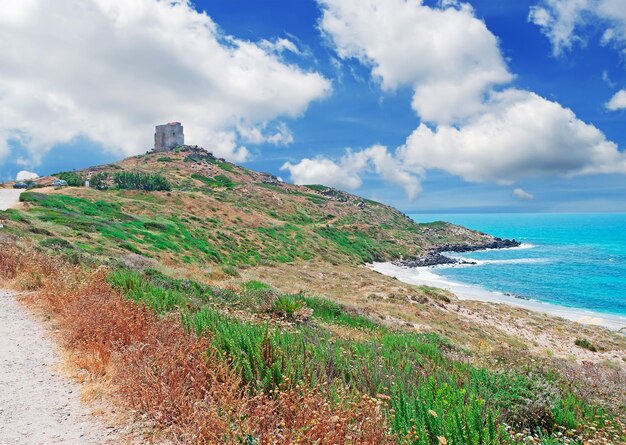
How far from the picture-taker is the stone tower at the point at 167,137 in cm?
17300

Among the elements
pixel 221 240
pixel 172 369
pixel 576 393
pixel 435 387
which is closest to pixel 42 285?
pixel 172 369

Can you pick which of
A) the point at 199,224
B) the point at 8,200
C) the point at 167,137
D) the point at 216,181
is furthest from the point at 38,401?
the point at 167,137

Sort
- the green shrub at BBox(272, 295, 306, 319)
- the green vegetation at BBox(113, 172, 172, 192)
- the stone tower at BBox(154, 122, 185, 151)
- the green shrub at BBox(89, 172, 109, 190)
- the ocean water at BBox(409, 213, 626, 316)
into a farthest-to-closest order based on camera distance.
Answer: the stone tower at BBox(154, 122, 185, 151) < the green vegetation at BBox(113, 172, 172, 192) < the green shrub at BBox(89, 172, 109, 190) < the ocean water at BBox(409, 213, 626, 316) < the green shrub at BBox(272, 295, 306, 319)

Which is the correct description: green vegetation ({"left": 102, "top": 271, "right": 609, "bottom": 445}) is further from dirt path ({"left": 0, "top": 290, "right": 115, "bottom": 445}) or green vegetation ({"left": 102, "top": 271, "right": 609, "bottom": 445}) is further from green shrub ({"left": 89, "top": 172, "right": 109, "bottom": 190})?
green shrub ({"left": 89, "top": 172, "right": 109, "bottom": 190})

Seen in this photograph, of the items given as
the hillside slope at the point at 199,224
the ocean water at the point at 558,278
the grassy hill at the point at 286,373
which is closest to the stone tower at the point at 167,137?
the hillside slope at the point at 199,224

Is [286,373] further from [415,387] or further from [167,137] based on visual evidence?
[167,137]

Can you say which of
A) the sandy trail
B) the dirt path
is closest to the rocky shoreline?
the sandy trail

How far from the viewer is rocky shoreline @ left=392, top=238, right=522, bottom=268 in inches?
3300

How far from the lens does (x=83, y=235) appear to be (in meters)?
27.9

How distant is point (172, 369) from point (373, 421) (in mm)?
2574

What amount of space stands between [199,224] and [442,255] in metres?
67.4

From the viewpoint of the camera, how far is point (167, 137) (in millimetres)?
174250

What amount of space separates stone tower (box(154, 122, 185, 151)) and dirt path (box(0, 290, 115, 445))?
18072cm

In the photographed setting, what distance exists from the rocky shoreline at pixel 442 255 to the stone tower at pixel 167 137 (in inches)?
5107
